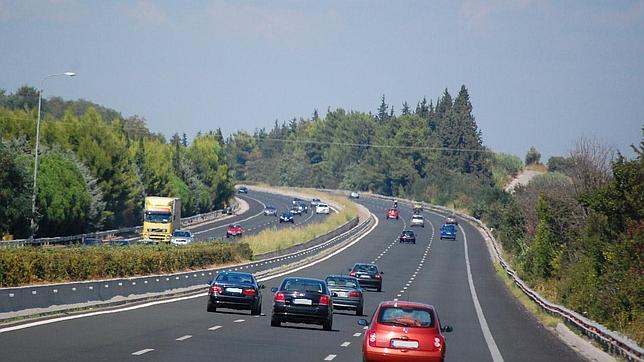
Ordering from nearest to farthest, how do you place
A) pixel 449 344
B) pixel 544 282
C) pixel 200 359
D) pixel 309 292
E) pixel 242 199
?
pixel 200 359 < pixel 449 344 < pixel 309 292 < pixel 544 282 < pixel 242 199

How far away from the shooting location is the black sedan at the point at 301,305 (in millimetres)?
30828

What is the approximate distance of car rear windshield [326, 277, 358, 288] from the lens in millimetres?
40706

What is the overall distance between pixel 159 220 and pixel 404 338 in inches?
2566

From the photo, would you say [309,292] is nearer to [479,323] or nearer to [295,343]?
[295,343]

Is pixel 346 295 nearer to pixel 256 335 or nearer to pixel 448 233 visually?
pixel 256 335

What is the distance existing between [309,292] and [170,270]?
95.2 feet

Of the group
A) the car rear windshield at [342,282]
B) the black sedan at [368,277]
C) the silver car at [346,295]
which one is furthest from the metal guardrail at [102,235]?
the silver car at [346,295]

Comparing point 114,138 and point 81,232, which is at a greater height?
point 114,138

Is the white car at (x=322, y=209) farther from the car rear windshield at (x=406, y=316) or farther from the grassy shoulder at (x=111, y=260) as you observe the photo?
the car rear windshield at (x=406, y=316)

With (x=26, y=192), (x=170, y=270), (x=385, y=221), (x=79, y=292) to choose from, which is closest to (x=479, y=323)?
(x=79, y=292)

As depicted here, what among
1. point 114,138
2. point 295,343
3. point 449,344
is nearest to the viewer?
point 295,343

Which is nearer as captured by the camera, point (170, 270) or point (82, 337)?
point (82, 337)

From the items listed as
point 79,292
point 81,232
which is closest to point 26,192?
point 81,232

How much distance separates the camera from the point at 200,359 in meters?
20.7
